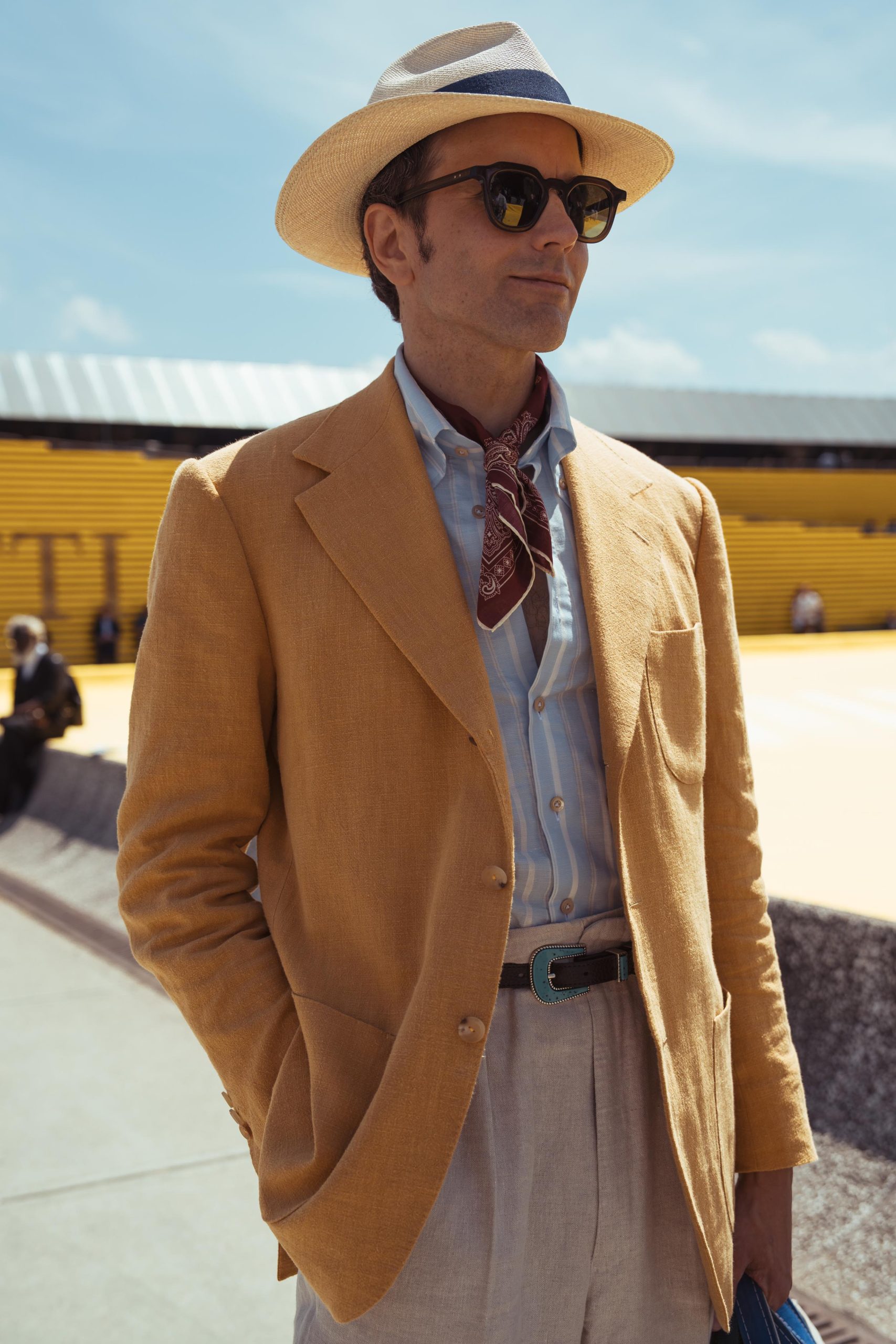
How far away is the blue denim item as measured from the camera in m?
1.73

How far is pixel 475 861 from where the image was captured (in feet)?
5.09

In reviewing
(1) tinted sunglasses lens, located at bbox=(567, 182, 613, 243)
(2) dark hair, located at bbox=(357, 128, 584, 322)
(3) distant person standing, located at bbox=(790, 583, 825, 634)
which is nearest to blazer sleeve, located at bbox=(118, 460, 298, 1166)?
(2) dark hair, located at bbox=(357, 128, 584, 322)

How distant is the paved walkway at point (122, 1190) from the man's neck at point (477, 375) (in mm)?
2428

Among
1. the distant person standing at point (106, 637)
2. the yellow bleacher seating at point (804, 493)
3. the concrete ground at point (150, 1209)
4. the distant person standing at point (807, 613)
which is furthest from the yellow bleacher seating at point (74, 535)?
the concrete ground at point (150, 1209)

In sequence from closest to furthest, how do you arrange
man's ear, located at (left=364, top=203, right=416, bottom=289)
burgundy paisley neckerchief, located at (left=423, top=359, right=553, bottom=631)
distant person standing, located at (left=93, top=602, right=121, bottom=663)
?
burgundy paisley neckerchief, located at (left=423, top=359, right=553, bottom=631), man's ear, located at (left=364, top=203, right=416, bottom=289), distant person standing, located at (left=93, top=602, right=121, bottom=663)

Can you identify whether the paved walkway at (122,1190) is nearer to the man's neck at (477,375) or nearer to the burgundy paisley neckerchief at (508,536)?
the burgundy paisley neckerchief at (508,536)

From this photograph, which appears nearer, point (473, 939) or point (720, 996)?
point (473, 939)

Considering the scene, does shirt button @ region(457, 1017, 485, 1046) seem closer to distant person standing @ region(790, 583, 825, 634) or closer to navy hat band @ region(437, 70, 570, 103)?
navy hat band @ region(437, 70, 570, 103)

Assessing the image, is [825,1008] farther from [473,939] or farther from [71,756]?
[71,756]

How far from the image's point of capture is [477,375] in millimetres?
1808

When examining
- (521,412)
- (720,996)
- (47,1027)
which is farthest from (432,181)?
(47,1027)

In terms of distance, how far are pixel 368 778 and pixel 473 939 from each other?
24 centimetres

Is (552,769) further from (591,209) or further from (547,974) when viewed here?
(591,209)

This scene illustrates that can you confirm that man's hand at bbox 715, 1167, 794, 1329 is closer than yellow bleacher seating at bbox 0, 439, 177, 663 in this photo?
Yes
